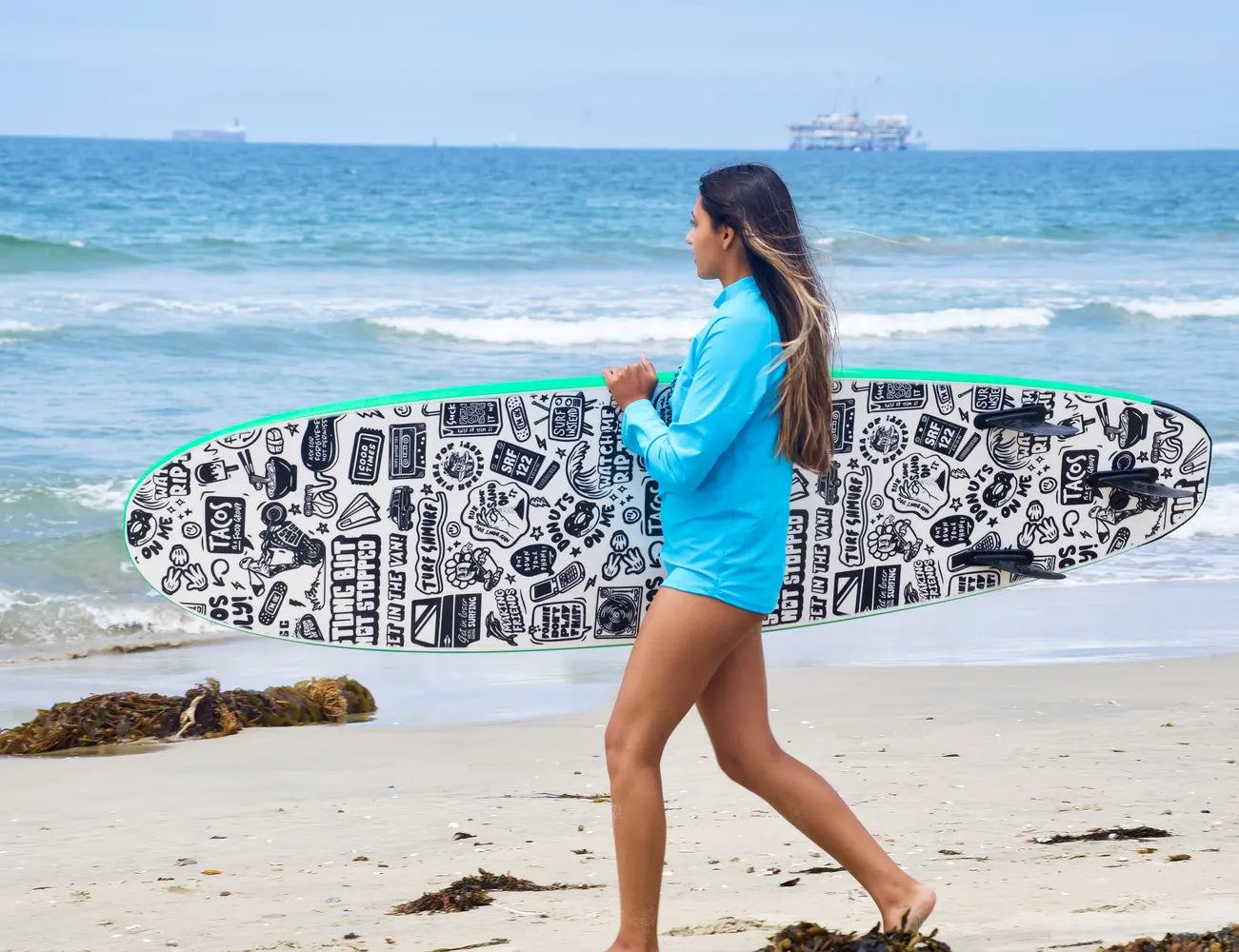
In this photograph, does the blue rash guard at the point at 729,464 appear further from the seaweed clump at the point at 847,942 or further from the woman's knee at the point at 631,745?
the seaweed clump at the point at 847,942

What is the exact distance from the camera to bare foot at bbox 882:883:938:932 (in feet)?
7.75

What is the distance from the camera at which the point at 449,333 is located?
A: 15.1 meters

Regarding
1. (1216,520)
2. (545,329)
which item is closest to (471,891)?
(1216,520)

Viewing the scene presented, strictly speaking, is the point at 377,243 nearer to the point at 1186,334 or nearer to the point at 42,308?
the point at 42,308

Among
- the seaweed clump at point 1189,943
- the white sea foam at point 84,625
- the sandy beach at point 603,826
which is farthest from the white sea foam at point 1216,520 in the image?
the seaweed clump at point 1189,943

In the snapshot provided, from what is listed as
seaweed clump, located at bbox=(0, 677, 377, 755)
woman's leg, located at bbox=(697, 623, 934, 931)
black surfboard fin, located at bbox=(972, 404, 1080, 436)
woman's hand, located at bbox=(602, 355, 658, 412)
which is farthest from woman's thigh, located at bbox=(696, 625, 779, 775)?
seaweed clump, located at bbox=(0, 677, 377, 755)

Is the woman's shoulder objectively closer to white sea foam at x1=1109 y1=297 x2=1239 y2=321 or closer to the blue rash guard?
the blue rash guard

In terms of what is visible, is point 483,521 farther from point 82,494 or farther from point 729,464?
point 82,494

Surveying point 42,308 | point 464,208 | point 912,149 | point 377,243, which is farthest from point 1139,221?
point 912,149

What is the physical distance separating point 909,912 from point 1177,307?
16.9 meters

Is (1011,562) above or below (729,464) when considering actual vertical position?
below

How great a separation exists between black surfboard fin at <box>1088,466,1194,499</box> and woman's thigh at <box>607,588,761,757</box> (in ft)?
5.55

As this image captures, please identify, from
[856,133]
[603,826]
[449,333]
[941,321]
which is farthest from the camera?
[856,133]

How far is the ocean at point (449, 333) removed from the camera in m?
5.50
